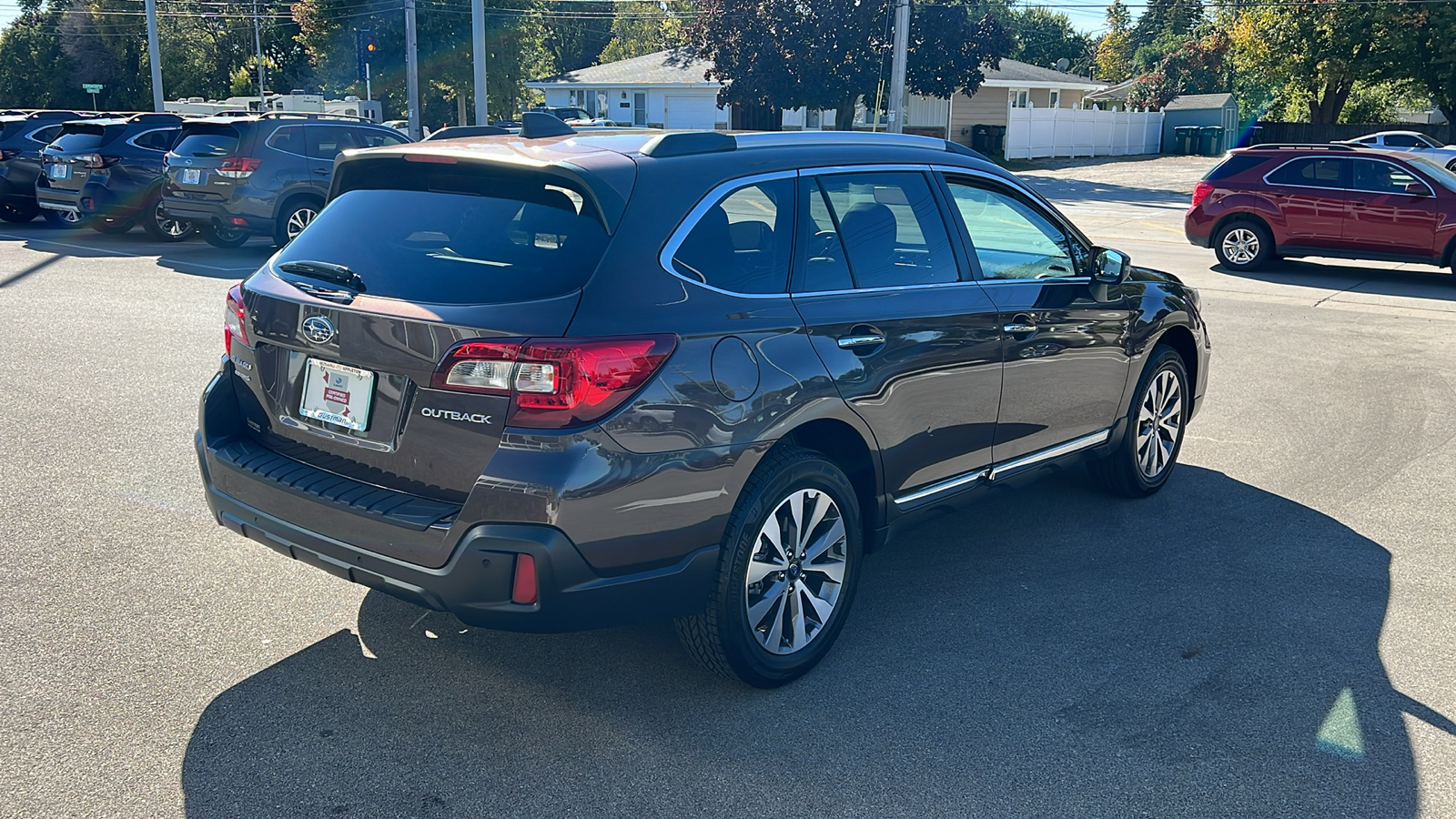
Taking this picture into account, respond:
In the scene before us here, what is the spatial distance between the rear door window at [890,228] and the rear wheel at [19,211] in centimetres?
A: 1873

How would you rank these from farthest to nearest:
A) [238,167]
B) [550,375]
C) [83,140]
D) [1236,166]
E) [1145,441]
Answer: [83,140] < [1236,166] < [238,167] < [1145,441] < [550,375]

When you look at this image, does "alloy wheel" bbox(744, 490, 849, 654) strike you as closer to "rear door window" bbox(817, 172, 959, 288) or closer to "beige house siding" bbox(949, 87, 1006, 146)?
"rear door window" bbox(817, 172, 959, 288)

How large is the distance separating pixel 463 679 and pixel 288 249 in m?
1.61

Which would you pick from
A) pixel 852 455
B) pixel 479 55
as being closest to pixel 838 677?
pixel 852 455

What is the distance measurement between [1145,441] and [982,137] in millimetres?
43458

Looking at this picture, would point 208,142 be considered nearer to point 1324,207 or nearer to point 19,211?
point 19,211

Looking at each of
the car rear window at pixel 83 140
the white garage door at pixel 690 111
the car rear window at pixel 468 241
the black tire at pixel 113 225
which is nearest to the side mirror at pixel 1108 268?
the car rear window at pixel 468 241

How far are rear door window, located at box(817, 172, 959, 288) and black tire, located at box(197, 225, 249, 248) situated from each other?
39.1 ft

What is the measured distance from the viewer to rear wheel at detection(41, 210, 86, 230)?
16927mm

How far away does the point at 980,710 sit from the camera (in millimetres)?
3877

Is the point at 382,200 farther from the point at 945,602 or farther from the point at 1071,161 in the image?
the point at 1071,161

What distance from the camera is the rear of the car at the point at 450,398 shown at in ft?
11.0

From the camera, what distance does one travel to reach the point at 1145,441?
604cm

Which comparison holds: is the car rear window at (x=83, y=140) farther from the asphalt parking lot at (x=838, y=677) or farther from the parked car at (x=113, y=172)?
the asphalt parking lot at (x=838, y=677)
